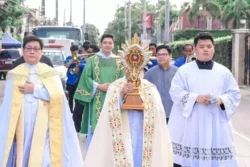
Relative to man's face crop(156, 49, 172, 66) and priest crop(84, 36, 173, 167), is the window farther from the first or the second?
priest crop(84, 36, 173, 167)

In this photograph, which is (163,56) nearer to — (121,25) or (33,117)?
(33,117)

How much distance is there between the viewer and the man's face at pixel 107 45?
8609 mm

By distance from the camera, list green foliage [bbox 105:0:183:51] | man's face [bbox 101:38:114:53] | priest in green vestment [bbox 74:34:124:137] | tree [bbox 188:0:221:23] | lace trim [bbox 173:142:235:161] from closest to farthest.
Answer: lace trim [bbox 173:142:235:161] → man's face [bbox 101:38:114:53] → priest in green vestment [bbox 74:34:124:137] → tree [bbox 188:0:221:23] → green foliage [bbox 105:0:183:51]

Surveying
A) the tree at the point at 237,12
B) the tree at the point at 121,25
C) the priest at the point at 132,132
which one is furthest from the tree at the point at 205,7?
the priest at the point at 132,132

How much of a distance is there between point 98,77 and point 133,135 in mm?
3026

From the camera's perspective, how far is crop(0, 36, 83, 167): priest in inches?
251

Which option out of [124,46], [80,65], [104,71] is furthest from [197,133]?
[80,65]

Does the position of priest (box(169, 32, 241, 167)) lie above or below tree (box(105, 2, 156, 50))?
below

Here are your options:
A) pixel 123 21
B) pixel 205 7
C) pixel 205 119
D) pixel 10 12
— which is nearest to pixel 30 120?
pixel 205 119

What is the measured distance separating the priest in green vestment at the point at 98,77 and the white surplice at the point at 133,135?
2642mm

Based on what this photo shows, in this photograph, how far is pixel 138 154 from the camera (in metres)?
6.00

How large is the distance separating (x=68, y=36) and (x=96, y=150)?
2494cm

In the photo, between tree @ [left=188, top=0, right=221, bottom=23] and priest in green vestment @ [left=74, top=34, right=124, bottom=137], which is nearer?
priest in green vestment @ [left=74, top=34, right=124, bottom=137]

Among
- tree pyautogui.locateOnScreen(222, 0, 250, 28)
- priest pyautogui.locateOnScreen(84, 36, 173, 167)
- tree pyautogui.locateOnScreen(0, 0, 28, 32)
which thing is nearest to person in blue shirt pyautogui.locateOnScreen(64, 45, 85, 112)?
priest pyautogui.locateOnScreen(84, 36, 173, 167)
